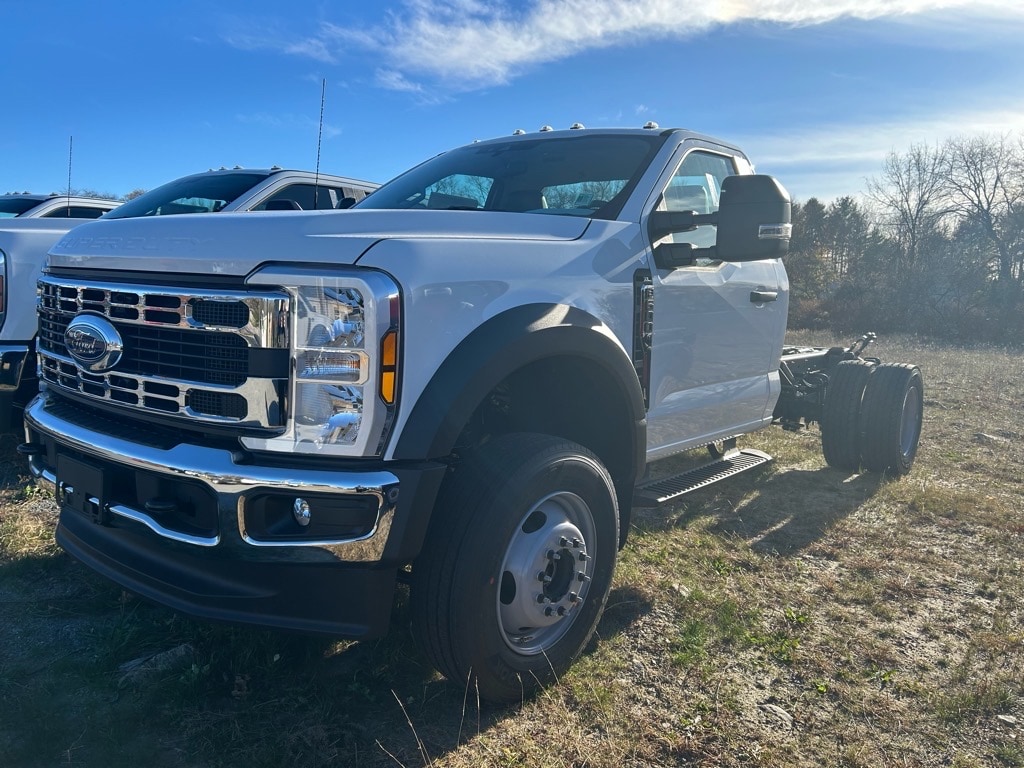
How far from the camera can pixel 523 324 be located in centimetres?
263

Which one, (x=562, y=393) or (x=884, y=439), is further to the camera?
(x=884, y=439)

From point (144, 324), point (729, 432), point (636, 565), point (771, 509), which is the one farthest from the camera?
point (771, 509)

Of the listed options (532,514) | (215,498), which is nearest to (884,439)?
(532,514)

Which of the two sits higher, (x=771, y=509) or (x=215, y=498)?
(x=215, y=498)

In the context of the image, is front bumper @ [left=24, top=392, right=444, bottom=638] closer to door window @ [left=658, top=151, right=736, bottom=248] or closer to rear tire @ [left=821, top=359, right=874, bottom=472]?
door window @ [left=658, top=151, right=736, bottom=248]

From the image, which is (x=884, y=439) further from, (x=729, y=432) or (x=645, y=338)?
(x=645, y=338)

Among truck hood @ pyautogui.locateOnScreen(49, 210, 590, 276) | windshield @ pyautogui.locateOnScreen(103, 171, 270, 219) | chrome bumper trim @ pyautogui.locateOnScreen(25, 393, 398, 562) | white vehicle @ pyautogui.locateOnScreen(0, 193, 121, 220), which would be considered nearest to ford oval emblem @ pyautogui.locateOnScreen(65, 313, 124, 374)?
truck hood @ pyautogui.locateOnScreen(49, 210, 590, 276)

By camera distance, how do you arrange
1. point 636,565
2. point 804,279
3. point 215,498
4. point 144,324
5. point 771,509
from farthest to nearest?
point 804,279, point 771,509, point 636,565, point 144,324, point 215,498

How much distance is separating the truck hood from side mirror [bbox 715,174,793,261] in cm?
65

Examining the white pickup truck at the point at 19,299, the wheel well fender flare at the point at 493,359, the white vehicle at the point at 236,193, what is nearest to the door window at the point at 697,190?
the wheel well fender flare at the point at 493,359

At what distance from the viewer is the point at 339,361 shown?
223cm

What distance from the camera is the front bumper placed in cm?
220

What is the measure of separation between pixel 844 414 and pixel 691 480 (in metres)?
2.34

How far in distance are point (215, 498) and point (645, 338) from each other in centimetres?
191
